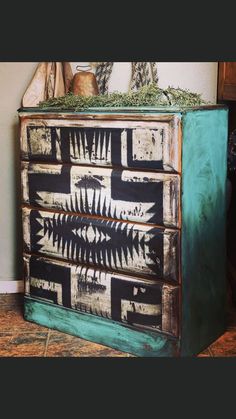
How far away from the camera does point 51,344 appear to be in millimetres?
3492

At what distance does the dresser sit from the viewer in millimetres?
3049

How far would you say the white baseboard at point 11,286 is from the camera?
14.6 feet

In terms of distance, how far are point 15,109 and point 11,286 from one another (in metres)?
1.31

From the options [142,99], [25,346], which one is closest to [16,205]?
[25,346]

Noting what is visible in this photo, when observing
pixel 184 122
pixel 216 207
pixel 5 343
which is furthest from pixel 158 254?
pixel 5 343

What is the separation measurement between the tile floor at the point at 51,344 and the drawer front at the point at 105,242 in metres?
0.48

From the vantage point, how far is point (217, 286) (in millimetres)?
3484

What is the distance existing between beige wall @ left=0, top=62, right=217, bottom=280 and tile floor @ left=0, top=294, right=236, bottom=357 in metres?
0.65

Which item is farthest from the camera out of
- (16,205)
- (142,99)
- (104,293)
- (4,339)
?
(16,205)

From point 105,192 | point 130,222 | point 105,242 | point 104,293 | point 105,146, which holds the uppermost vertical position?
point 105,146

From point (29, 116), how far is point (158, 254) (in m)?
1.17

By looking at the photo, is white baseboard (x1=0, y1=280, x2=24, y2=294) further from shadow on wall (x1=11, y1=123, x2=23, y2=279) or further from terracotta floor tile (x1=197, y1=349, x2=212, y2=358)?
terracotta floor tile (x1=197, y1=349, x2=212, y2=358)

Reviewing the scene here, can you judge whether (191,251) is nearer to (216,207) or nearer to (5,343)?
(216,207)

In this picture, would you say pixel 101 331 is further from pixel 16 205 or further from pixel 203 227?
pixel 16 205
